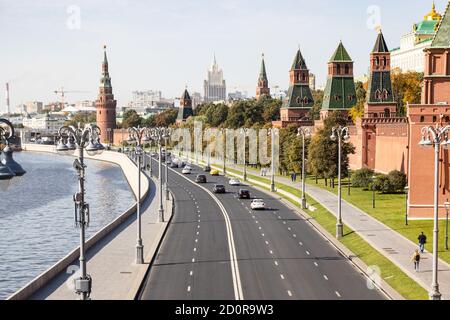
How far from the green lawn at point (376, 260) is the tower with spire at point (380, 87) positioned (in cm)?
4357

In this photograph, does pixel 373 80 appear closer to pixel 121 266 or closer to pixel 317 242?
pixel 317 242

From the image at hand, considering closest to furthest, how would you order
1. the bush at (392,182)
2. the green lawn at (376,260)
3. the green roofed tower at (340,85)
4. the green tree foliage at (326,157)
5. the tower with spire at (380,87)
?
the green lawn at (376,260) < the bush at (392,182) < the green tree foliage at (326,157) < the tower with spire at (380,87) < the green roofed tower at (340,85)

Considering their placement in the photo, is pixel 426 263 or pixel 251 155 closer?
pixel 426 263

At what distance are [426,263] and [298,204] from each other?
106ft

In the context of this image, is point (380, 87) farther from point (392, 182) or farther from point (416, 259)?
point (416, 259)

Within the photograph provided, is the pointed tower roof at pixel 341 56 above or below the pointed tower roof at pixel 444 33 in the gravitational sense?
above

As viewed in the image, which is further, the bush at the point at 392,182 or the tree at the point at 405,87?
the tree at the point at 405,87

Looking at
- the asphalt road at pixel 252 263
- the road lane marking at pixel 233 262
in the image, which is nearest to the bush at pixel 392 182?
the asphalt road at pixel 252 263

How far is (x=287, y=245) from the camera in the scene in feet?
157

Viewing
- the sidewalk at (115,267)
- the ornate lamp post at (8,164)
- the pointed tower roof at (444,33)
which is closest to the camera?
the ornate lamp post at (8,164)

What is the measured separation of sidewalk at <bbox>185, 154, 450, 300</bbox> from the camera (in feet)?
119

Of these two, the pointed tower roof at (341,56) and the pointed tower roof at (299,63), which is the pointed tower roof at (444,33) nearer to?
the pointed tower roof at (341,56)

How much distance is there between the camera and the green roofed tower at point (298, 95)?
142 metres
